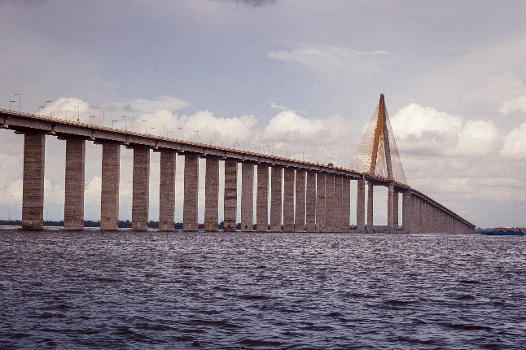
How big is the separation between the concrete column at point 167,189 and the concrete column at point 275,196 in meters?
34.3

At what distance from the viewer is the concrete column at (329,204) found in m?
160

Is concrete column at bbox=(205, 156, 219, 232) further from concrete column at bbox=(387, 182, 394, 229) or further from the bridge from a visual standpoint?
concrete column at bbox=(387, 182, 394, 229)

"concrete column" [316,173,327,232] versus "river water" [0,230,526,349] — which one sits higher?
"concrete column" [316,173,327,232]

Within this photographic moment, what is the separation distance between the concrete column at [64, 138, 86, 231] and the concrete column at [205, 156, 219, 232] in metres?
29.5

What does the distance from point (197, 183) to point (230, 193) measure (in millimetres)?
12264

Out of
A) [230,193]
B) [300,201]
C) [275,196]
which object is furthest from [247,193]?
[300,201]

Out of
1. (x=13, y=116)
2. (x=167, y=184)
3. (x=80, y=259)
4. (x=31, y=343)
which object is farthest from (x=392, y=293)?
(x=167, y=184)

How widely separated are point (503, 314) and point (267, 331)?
9747 mm

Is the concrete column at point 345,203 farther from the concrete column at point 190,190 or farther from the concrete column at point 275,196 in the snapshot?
the concrete column at point 190,190

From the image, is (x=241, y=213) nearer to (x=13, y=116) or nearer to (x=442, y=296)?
(x=13, y=116)

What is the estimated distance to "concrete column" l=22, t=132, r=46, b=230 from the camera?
87.9 metres

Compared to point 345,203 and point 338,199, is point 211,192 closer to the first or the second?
point 338,199

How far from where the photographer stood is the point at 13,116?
280 ft

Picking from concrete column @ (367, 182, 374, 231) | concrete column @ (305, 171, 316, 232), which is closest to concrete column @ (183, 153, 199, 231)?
concrete column @ (305, 171, 316, 232)
